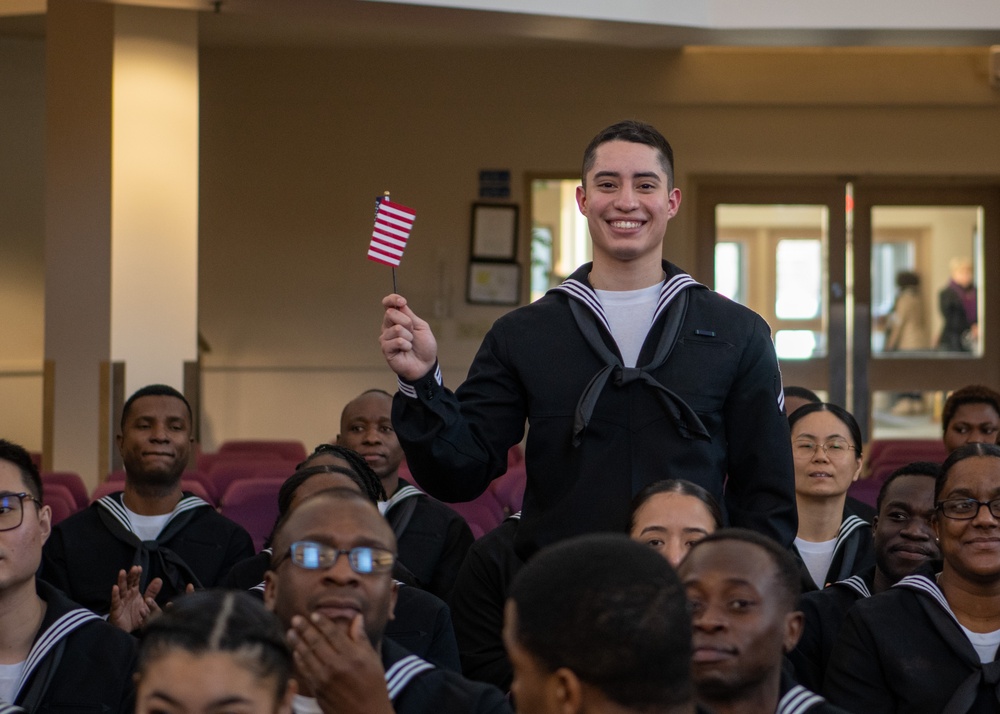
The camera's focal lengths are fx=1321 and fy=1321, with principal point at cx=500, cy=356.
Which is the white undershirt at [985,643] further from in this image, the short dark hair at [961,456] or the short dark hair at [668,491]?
the short dark hair at [668,491]

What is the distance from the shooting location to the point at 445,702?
2094mm

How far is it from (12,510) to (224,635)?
1.15 meters

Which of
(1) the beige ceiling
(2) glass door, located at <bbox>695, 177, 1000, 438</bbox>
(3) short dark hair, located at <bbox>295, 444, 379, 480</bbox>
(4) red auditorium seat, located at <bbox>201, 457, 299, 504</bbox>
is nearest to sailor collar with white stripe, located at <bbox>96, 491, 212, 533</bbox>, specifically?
(3) short dark hair, located at <bbox>295, 444, 379, 480</bbox>

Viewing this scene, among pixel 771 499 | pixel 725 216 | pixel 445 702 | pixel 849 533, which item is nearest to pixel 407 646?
pixel 445 702

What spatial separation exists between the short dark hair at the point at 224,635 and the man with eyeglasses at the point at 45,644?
0.80 meters

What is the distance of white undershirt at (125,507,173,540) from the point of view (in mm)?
4000

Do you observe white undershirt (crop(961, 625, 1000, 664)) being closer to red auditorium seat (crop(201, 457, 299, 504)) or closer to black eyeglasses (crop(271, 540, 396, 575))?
black eyeglasses (crop(271, 540, 396, 575))

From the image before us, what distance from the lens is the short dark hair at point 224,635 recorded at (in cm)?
169

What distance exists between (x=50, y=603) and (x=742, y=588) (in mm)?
1385

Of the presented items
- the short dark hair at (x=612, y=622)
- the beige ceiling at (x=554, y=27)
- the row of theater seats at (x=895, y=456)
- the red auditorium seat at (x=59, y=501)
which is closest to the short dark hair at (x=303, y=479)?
the short dark hair at (x=612, y=622)

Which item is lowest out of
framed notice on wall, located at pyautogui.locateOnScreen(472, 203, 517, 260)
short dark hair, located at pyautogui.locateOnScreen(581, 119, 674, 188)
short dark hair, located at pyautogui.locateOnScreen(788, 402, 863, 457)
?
short dark hair, located at pyautogui.locateOnScreen(788, 402, 863, 457)

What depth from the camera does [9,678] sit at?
251cm

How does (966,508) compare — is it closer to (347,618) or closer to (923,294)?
(347,618)

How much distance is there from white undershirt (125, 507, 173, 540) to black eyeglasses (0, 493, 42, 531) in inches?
52.1
